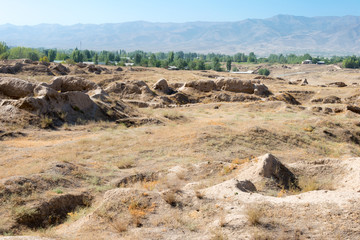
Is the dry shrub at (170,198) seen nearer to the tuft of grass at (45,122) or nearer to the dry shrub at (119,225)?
the dry shrub at (119,225)

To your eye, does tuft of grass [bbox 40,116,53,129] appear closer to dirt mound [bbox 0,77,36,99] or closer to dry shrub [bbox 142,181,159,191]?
dirt mound [bbox 0,77,36,99]

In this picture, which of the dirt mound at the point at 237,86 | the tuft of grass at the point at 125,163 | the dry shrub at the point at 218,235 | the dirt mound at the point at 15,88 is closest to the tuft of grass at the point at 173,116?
the dirt mound at the point at 15,88

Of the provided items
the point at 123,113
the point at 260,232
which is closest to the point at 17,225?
the point at 260,232

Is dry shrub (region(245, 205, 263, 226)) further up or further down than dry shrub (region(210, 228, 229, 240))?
further up

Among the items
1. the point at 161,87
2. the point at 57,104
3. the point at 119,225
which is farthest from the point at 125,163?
the point at 161,87

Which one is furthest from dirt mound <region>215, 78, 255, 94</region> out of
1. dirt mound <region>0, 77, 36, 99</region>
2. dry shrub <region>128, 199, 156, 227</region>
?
dry shrub <region>128, 199, 156, 227</region>

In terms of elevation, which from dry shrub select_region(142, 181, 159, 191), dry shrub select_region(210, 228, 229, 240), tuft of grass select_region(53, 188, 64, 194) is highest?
dry shrub select_region(210, 228, 229, 240)

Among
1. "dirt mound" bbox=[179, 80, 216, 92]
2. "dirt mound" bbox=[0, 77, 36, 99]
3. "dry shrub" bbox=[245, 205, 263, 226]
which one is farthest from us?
"dirt mound" bbox=[179, 80, 216, 92]

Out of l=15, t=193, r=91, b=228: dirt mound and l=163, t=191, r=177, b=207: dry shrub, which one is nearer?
l=15, t=193, r=91, b=228: dirt mound

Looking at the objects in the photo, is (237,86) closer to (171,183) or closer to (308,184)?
(308,184)

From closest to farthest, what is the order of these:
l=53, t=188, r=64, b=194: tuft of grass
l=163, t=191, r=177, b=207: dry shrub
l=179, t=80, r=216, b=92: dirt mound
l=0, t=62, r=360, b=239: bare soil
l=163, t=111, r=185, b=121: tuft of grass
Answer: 1. l=0, t=62, r=360, b=239: bare soil
2. l=163, t=191, r=177, b=207: dry shrub
3. l=53, t=188, r=64, b=194: tuft of grass
4. l=163, t=111, r=185, b=121: tuft of grass
5. l=179, t=80, r=216, b=92: dirt mound

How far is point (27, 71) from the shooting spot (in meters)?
46.5

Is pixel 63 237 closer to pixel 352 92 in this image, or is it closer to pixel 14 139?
pixel 14 139

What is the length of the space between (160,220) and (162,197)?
2.90ft
